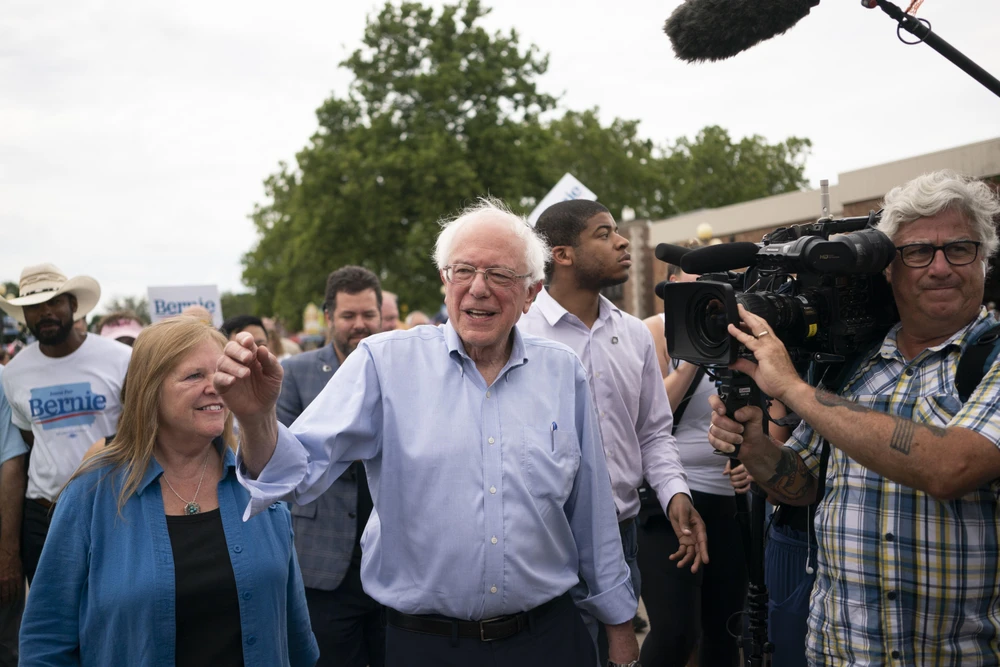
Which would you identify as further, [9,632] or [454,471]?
[9,632]

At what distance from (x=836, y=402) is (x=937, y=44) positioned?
127 cm

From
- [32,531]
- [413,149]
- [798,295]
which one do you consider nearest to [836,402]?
[798,295]

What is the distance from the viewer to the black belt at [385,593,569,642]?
2662mm

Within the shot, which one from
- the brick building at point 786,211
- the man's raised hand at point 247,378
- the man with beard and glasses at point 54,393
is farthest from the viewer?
the brick building at point 786,211

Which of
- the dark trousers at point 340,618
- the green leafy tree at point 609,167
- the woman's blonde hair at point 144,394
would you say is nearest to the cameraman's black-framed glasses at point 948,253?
the woman's blonde hair at point 144,394

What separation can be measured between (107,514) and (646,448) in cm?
216

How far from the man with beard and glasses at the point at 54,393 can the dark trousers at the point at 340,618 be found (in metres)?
1.92

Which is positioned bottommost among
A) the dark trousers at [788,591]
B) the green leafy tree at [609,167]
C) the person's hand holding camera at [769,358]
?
the dark trousers at [788,591]

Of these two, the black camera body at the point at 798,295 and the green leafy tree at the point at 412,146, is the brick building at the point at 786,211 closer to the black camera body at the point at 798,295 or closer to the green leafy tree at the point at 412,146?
the black camera body at the point at 798,295

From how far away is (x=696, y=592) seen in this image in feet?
14.0

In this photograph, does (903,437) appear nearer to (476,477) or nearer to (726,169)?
(476,477)

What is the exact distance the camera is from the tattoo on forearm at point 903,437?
2.33 m

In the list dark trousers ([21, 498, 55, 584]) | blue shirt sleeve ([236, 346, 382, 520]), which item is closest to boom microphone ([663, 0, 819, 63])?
blue shirt sleeve ([236, 346, 382, 520])

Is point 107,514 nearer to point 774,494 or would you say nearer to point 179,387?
point 179,387
